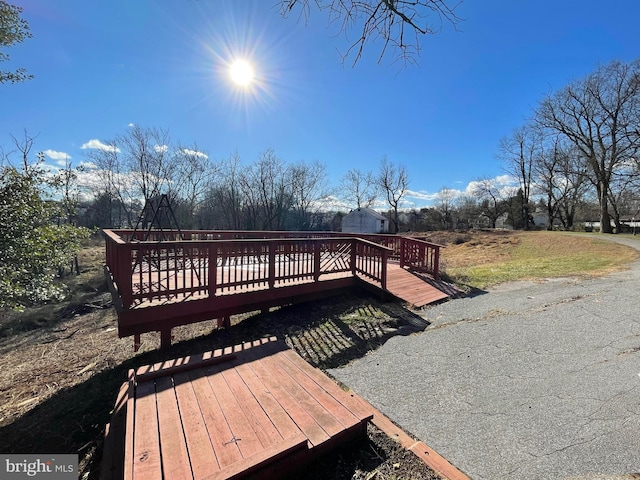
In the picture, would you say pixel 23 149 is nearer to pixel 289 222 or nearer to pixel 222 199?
pixel 222 199

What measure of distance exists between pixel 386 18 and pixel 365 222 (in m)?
37.8

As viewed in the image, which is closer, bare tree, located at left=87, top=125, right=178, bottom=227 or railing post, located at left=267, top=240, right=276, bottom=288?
railing post, located at left=267, top=240, right=276, bottom=288

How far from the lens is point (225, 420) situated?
211 cm

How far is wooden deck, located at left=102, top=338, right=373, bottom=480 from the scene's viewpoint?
1731 mm

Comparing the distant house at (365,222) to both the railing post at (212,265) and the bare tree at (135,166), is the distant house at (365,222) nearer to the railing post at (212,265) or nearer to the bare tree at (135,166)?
the bare tree at (135,166)

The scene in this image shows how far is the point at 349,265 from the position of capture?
653 cm

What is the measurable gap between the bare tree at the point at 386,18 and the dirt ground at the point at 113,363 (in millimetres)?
3377

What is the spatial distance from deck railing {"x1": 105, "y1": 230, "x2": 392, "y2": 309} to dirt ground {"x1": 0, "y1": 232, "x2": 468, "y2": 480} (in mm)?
664

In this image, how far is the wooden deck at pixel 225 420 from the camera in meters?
1.73

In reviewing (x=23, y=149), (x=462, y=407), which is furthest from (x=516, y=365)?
(x=23, y=149)

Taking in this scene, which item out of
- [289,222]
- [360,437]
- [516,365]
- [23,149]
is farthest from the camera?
[289,222]

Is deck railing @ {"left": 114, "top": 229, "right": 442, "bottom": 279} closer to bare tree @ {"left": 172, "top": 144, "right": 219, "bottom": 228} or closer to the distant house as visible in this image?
bare tree @ {"left": 172, "top": 144, "right": 219, "bottom": 228}

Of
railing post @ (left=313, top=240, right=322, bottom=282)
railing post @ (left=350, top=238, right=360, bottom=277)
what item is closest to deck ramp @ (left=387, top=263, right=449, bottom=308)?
railing post @ (left=350, top=238, right=360, bottom=277)

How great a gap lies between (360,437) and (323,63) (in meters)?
4.16
